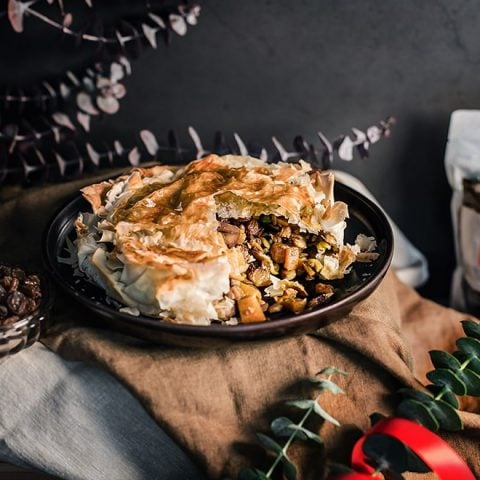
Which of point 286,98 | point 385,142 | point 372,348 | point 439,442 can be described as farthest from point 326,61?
point 439,442

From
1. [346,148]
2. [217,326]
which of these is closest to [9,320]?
[217,326]

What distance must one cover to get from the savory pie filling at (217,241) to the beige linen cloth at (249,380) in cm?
8

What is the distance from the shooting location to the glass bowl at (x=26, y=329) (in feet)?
4.67

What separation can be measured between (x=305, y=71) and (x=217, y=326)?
1.04m

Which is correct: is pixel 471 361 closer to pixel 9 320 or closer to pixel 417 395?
pixel 417 395

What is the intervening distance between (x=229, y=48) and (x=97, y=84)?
1.22 feet

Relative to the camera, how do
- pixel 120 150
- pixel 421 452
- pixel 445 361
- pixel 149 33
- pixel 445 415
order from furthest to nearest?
pixel 120 150, pixel 149 33, pixel 445 361, pixel 445 415, pixel 421 452

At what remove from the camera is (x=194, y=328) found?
1339mm

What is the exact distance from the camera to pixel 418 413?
4.49 ft

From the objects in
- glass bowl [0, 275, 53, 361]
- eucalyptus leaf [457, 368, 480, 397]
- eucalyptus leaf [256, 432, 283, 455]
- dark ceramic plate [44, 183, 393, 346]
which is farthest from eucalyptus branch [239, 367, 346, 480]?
glass bowl [0, 275, 53, 361]

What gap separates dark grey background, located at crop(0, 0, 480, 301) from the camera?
2.06 metres

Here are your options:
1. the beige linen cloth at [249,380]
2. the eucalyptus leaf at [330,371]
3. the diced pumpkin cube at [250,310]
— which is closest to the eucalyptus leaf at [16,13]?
the beige linen cloth at [249,380]

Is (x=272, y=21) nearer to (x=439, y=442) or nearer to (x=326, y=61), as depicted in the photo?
(x=326, y=61)

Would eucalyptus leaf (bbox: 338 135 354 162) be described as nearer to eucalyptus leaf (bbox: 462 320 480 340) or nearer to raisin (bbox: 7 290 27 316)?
eucalyptus leaf (bbox: 462 320 480 340)
